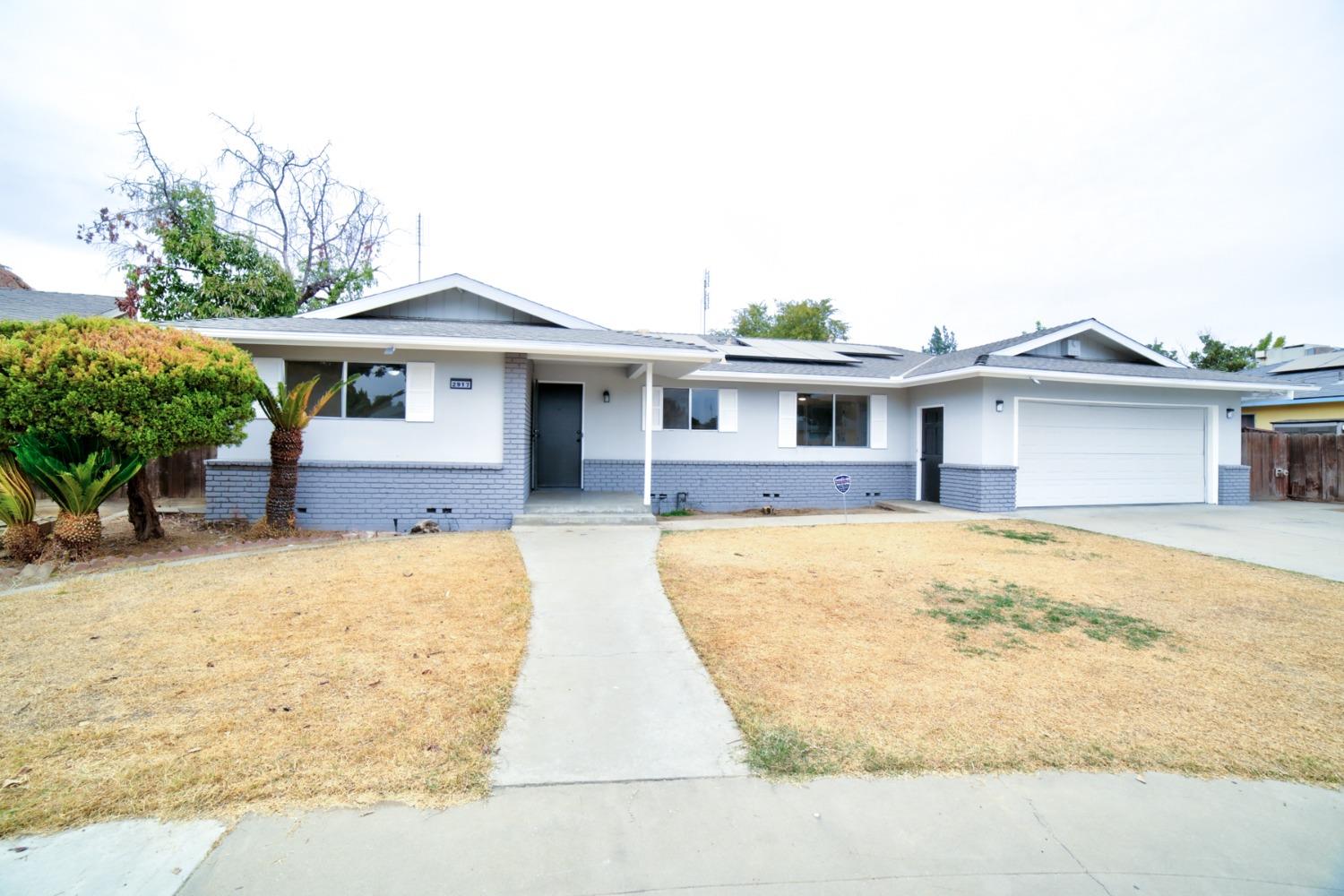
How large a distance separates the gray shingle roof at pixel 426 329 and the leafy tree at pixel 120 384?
164 centimetres

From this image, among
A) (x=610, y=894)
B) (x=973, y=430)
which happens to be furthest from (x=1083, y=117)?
(x=610, y=894)

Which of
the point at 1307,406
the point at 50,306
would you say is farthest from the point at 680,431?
the point at 1307,406

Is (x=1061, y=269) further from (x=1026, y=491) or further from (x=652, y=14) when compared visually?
(x=652, y=14)

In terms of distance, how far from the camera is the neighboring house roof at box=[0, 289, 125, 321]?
544 inches

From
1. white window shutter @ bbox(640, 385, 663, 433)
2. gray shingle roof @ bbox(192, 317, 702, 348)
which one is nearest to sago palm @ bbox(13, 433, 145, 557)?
gray shingle roof @ bbox(192, 317, 702, 348)

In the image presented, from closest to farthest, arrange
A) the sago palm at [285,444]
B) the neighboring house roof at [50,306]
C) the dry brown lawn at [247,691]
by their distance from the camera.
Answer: the dry brown lawn at [247,691]
the sago palm at [285,444]
the neighboring house roof at [50,306]

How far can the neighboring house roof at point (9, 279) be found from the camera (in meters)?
21.2

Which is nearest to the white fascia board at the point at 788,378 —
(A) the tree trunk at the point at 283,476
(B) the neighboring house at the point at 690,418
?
(B) the neighboring house at the point at 690,418

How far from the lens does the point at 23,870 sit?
6.56 feet

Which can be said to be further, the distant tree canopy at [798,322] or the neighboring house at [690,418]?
the distant tree canopy at [798,322]

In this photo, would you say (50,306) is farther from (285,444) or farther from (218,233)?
(285,444)

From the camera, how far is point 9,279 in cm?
2159

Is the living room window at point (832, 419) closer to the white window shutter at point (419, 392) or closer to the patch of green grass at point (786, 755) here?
the white window shutter at point (419, 392)

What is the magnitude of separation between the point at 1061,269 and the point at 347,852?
91.8ft
